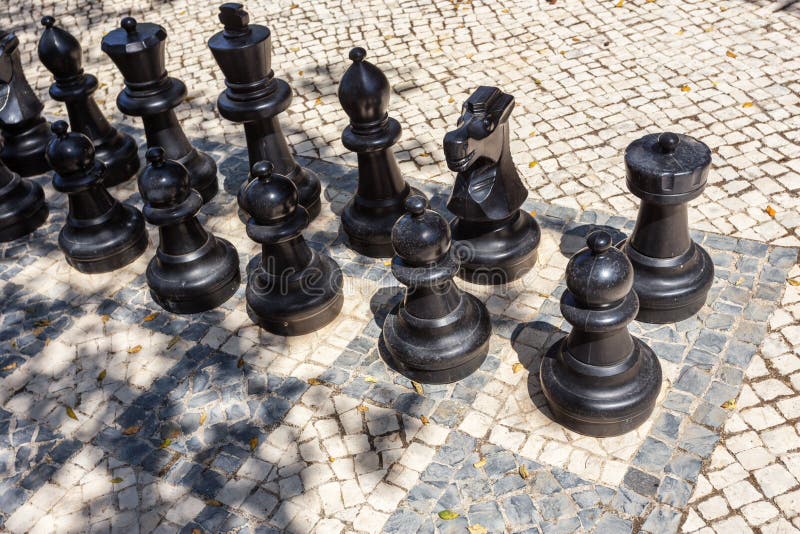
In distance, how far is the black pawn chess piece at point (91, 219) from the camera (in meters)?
4.98

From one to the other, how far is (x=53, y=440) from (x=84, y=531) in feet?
2.33

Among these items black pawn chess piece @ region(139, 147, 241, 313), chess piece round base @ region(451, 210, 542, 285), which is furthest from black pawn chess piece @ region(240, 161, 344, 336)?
chess piece round base @ region(451, 210, 542, 285)

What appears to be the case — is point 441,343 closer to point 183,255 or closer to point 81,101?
point 183,255

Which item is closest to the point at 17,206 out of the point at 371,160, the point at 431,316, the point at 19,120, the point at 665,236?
the point at 19,120

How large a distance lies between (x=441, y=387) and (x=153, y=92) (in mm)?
3125

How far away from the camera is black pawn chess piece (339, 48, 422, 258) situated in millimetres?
4480

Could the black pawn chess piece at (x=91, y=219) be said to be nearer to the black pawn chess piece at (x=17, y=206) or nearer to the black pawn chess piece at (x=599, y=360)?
the black pawn chess piece at (x=17, y=206)

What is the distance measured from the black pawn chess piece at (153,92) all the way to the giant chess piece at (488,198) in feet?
7.48

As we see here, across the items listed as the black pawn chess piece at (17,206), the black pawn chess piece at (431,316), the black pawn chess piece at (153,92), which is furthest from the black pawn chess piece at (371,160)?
the black pawn chess piece at (17,206)

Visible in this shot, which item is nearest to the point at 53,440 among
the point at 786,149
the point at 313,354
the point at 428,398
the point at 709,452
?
the point at 313,354

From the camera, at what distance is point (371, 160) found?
490 cm

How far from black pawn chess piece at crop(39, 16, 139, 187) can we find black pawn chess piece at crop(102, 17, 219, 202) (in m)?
0.51

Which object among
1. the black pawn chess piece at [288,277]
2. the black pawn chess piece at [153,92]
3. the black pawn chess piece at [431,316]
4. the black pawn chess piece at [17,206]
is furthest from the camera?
the black pawn chess piece at [17,206]

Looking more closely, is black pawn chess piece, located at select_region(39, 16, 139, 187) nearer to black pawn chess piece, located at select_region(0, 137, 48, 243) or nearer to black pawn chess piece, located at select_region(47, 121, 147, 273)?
black pawn chess piece, located at select_region(0, 137, 48, 243)
